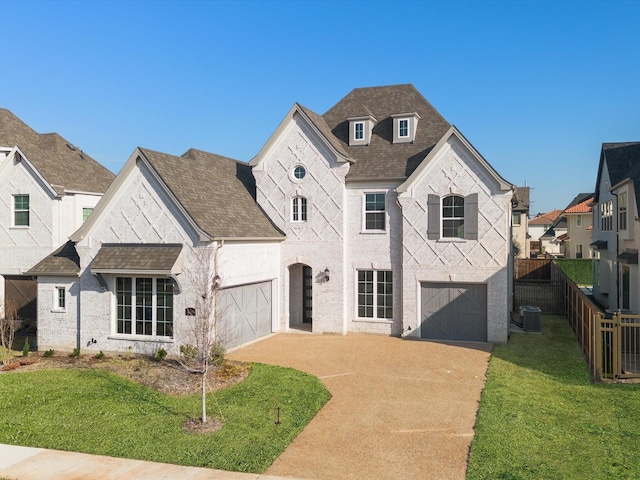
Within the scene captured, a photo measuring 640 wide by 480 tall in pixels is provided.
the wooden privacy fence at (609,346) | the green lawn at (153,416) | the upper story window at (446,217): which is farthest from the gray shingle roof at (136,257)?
the wooden privacy fence at (609,346)

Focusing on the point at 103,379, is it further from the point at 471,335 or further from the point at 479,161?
the point at 479,161

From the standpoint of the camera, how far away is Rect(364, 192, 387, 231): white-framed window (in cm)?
2217

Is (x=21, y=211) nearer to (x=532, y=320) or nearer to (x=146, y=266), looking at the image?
(x=146, y=266)

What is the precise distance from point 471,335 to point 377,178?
7699mm

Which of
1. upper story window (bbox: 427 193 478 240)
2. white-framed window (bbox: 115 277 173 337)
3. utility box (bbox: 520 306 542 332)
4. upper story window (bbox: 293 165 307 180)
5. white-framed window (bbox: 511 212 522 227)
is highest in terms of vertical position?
upper story window (bbox: 293 165 307 180)

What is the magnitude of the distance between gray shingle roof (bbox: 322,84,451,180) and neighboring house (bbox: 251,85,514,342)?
0.17 feet

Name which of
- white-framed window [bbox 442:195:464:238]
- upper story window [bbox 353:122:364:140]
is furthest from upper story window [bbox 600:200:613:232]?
upper story window [bbox 353:122:364:140]

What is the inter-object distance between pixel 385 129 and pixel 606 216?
13190 mm

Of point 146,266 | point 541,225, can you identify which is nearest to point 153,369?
point 146,266

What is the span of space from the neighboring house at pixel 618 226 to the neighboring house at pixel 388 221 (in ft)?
16.0

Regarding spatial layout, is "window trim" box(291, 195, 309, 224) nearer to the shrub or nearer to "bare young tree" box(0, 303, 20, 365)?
the shrub

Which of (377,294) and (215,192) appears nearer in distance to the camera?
(215,192)

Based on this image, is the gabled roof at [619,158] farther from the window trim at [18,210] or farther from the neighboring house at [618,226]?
the window trim at [18,210]

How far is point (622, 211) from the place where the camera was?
2275 centimetres
